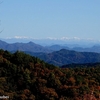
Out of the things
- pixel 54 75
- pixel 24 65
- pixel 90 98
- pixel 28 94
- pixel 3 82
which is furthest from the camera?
pixel 24 65

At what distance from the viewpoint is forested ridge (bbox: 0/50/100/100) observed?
1164 inches

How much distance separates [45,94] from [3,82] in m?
4.88

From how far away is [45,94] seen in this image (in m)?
30.3

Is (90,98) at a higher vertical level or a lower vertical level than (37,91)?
higher

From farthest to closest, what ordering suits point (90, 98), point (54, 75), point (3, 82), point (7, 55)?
point (7, 55)
point (54, 75)
point (3, 82)
point (90, 98)

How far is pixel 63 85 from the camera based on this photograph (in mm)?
33688

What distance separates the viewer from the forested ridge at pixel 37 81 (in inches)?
1164

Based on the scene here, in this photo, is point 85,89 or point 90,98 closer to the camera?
point 90,98

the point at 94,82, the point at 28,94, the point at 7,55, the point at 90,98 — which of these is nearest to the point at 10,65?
the point at 7,55

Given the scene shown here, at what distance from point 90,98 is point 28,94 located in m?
18.8

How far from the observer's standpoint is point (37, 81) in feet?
112

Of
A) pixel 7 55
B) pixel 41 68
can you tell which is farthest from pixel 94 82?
pixel 7 55

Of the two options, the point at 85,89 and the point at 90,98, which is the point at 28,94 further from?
the point at 90,98

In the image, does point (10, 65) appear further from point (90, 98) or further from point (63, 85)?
point (90, 98)
